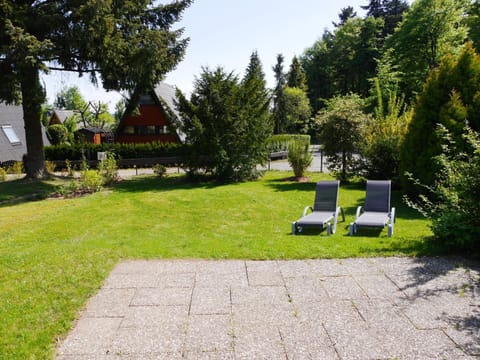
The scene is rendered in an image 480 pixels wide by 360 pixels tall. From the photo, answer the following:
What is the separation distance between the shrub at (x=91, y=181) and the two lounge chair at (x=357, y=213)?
9.63 m

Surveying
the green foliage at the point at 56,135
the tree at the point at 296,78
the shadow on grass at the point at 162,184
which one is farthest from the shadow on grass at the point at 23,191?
the tree at the point at 296,78

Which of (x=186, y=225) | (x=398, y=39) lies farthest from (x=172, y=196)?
(x=398, y=39)

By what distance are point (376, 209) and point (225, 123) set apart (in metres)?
9.67

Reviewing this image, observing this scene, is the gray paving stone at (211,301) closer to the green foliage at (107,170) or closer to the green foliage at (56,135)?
the green foliage at (107,170)

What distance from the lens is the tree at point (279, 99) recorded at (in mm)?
50463

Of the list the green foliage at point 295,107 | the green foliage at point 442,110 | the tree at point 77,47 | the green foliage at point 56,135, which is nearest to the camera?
Result: the green foliage at point 442,110

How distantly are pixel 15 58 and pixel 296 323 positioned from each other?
1472 cm

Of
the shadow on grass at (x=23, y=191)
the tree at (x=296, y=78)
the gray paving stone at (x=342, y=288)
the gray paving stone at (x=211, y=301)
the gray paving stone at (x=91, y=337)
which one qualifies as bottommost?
the shadow on grass at (x=23, y=191)

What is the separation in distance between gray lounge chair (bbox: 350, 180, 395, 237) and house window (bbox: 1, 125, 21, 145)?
27667 millimetres

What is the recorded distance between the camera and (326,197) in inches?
364

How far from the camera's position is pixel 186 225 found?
9.26 metres

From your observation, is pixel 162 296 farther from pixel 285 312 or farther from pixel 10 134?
pixel 10 134

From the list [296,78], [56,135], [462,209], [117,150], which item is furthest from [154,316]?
[296,78]

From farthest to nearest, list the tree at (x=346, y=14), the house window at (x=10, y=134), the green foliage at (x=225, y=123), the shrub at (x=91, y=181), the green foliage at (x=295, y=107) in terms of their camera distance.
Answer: the tree at (x=346, y=14)
the green foliage at (x=295, y=107)
the house window at (x=10, y=134)
the green foliage at (x=225, y=123)
the shrub at (x=91, y=181)
